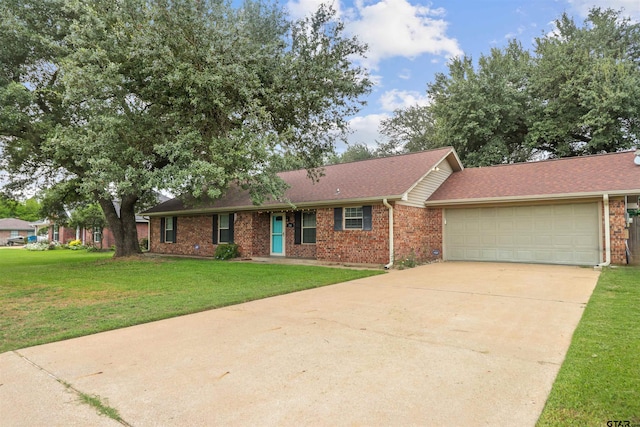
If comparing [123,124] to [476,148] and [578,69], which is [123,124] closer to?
[476,148]

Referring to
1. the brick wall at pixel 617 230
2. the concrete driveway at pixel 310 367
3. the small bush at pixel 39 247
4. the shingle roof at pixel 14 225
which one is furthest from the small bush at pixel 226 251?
the shingle roof at pixel 14 225

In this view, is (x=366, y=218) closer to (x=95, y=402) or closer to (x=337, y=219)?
(x=337, y=219)

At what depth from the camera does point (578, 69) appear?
747 inches

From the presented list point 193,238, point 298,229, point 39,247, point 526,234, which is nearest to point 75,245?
point 39,247

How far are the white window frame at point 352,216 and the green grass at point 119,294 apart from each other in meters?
2.19

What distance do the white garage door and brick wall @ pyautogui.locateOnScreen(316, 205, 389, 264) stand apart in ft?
10.5

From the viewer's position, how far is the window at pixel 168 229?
1853 centimetres

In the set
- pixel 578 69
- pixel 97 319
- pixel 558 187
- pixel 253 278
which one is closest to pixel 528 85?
pixel 578 69

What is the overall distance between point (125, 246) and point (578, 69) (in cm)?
2343

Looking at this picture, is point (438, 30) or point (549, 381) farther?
point (438, 30)

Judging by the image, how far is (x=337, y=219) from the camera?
12.8 m

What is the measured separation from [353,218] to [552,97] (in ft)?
51.1

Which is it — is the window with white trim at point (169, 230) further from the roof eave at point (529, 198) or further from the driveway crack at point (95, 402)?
the driveway crack at point (95, 402)

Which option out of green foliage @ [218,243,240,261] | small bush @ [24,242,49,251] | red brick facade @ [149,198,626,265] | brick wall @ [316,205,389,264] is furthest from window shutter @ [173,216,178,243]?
small bush @ [24,242,49,251]
